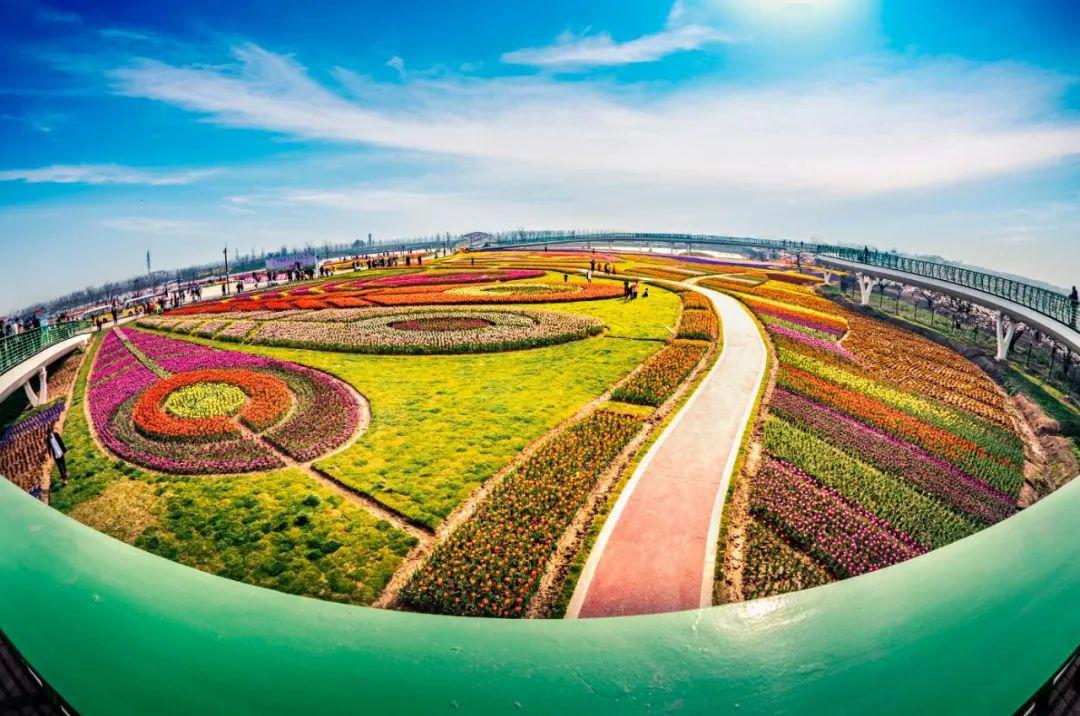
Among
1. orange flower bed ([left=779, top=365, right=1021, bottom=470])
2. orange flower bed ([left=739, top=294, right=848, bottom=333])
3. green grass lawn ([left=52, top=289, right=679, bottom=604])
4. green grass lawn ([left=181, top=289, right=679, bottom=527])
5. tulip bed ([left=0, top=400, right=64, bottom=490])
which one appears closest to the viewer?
green grass lawn ([left=52, top=289, right=679, bottom=604])

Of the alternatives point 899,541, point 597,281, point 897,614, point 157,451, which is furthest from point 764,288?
point 157,451

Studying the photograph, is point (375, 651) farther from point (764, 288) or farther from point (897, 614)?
point (764, 288)

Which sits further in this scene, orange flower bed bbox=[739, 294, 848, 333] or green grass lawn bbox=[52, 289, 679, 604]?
orange flower bed bbox=[739, 294, 848, 333]

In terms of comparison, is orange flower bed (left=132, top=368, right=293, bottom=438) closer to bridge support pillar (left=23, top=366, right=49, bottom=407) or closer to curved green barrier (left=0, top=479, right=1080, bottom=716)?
bridge support pillar (left=23, top=366, right=49, bottom=407)

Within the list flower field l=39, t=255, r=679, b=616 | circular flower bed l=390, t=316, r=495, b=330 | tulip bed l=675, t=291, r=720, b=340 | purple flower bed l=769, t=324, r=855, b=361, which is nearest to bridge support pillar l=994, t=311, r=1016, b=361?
purple flower bed l=769, t=324, r=855, b=361

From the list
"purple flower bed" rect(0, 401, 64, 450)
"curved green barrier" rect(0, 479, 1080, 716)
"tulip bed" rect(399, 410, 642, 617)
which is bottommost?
"curved green barrier" rect(0, 479, 1080, 716)

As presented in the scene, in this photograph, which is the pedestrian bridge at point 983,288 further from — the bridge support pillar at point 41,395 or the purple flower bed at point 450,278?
the bridge support pillar at point 41,395

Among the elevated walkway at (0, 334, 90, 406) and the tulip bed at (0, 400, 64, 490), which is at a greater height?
the elevated walkway at (0, 334, 90, 406)

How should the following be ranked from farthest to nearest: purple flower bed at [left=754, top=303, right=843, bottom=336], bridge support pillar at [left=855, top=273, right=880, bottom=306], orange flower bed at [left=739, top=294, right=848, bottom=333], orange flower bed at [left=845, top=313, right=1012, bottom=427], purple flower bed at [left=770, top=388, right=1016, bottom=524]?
bridge support pillar at [left=855, top=273, right=880, bottom=306]
orange flower bed at [left=739, top=294, right=848, bottom=333]
purple flower bed at [left=754, top=303, right=843, bottom=336]
orange flower bed at [left=845, top=313, right=1012, bottom=427]
purple flower bed at [left=770, top=388, right=1016, bottom=524]

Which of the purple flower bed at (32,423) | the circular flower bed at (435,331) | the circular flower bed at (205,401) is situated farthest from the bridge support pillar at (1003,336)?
the purple flower bed at (32,423)
